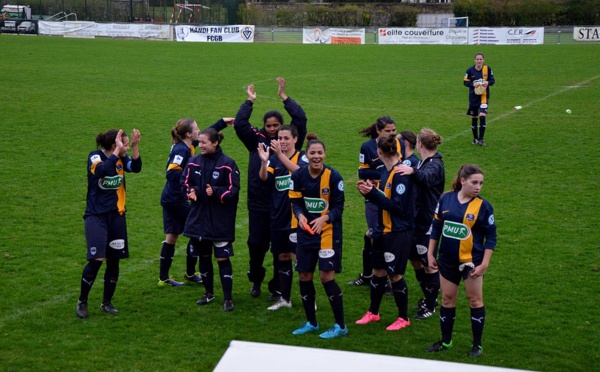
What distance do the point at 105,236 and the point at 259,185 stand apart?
6.00 ft

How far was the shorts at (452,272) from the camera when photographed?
22.3 ft

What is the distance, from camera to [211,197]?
7.98 metres

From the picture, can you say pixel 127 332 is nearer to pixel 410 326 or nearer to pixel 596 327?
pixel 410 326

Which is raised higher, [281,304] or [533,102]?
[533,102]

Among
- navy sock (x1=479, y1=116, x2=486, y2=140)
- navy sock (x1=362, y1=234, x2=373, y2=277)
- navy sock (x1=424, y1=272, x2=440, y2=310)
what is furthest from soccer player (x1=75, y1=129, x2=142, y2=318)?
navy sock (x1=479, y1=116, x2=486, y2=140)

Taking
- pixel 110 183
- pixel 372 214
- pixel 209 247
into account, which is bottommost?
pixel 209 247

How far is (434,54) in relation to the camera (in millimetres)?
39500

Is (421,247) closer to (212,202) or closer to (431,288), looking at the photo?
(431,288)

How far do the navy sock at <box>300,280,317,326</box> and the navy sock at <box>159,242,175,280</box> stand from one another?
2320mm

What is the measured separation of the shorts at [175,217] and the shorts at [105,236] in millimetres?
1077

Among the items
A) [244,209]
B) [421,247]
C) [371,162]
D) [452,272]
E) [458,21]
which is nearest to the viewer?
[452,272]

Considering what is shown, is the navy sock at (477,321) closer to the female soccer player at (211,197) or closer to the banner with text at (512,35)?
the female soccer player at (211,197)

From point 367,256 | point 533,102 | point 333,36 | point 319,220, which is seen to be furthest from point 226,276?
point 333,36

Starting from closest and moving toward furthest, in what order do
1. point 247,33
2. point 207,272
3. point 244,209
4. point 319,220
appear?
point 319,220
point 207,272
point 244,209
point 247,33
